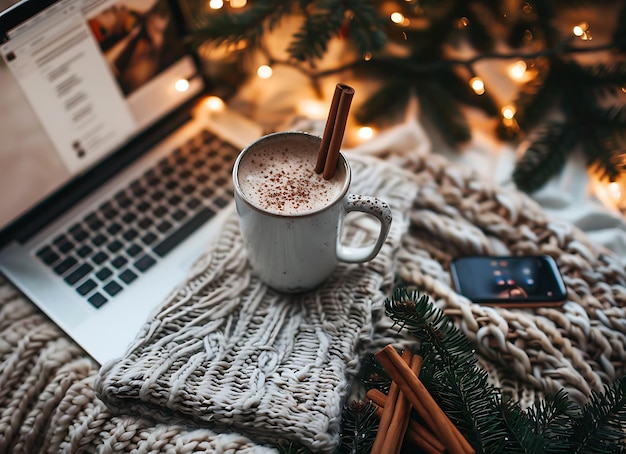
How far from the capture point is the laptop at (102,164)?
65 centimetres

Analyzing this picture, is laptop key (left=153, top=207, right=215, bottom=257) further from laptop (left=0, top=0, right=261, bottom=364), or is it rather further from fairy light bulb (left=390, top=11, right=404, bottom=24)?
fairy light bulb (left=390, top=11, right=404, bottom=24)

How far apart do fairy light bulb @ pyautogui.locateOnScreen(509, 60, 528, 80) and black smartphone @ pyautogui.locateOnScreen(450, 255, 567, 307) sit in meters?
0.36

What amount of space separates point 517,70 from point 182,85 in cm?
53

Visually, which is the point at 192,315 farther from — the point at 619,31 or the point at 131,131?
the point at 619,31

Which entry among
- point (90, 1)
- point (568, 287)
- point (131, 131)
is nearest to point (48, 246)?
point (131, 131)

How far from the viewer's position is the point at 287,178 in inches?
23.3

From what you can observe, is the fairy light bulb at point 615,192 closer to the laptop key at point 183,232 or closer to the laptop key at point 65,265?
the laptop key at point 183,232

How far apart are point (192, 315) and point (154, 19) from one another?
0.39 m

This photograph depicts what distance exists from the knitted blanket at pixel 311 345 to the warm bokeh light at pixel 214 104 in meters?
0.24

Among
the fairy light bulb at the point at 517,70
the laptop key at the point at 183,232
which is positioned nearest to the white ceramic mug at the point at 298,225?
the laptop key at the point at 183,232

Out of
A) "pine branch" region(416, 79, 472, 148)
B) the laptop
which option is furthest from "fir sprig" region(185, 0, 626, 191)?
the laptop

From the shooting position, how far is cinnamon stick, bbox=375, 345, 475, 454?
0.52 metres

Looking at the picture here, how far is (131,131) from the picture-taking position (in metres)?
0.78

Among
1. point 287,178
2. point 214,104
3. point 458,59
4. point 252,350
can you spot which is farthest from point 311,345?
point 458,59
